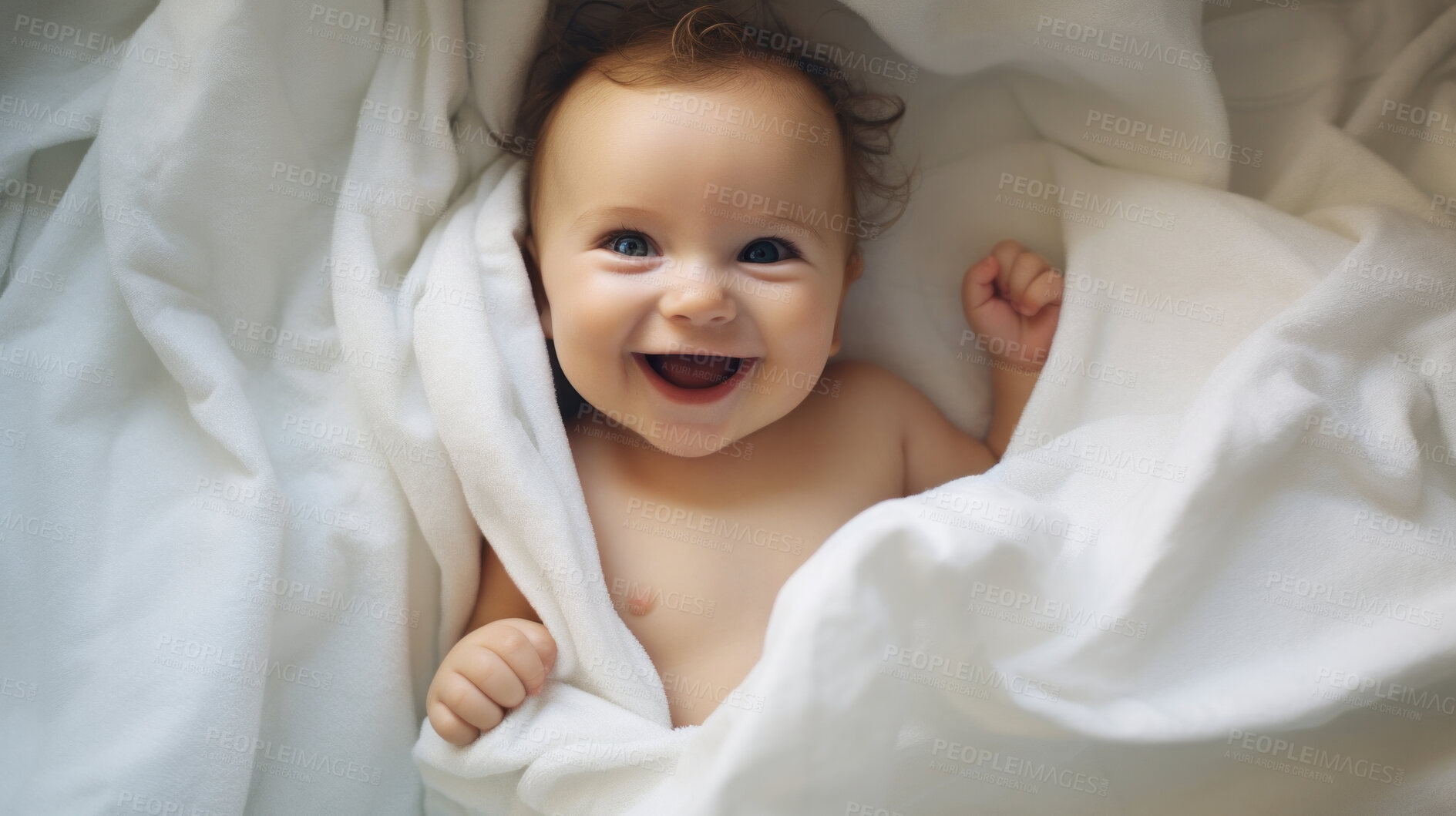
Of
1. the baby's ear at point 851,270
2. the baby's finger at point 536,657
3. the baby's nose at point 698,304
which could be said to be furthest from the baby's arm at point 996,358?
the baby's finger at point 536,657

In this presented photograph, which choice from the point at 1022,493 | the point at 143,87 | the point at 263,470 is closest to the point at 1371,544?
the point at 1022,493

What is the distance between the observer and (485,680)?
131 centimetres

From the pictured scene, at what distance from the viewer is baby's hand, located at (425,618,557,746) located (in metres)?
1.31

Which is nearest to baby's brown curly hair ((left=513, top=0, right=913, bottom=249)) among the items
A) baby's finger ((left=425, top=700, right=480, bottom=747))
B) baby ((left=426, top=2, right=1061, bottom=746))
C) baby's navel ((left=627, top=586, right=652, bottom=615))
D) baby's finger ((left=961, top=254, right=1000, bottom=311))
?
baby ((left=426, top=2, right=1061, bottom=746))

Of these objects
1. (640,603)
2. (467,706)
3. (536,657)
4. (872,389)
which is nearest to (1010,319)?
(872,389)

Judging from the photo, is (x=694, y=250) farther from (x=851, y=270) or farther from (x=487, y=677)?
(x=487, y=677)

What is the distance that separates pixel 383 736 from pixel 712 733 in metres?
0.53

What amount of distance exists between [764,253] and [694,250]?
11cm

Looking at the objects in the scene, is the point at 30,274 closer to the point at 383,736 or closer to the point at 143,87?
the point at 143,87

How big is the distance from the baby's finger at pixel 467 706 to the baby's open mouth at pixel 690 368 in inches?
19.0

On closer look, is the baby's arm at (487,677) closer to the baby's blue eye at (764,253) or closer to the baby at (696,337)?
the baby at (696,337)

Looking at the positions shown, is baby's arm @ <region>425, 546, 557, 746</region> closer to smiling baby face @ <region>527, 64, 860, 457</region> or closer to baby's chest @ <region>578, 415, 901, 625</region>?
baby's chest @ <region>578, 415, 901, 625</region>

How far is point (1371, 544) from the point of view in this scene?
4.10 feet

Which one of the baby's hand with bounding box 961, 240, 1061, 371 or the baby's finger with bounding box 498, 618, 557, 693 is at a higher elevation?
the baby's hand with bounding box 961, 240, 1061, 371
